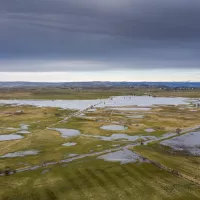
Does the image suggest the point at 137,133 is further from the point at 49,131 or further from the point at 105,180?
the point at 105,180

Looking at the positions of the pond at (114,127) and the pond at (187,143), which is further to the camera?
the pond at (114,127)

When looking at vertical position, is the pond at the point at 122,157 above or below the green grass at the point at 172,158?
below

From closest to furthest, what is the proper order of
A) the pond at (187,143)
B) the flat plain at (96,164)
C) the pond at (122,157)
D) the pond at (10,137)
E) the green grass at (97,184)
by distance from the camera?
the green grass at (97,184)
the flat plain at (96,164)
the pond at (122,157)
the pond at (187,143)
the pond at (10,137)

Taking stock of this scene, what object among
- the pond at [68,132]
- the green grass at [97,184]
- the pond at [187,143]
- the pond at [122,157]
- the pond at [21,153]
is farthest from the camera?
the pond at [68,132]

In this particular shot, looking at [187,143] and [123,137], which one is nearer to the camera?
[187,143]

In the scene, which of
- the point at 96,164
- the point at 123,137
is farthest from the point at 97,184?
the point at 123,137

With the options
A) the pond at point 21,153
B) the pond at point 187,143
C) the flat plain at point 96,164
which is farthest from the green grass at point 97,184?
the pond at point 187,143

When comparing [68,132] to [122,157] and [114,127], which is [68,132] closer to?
[114,127]

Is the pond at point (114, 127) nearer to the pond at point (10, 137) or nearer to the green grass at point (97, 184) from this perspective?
the pond at point (10, 137)

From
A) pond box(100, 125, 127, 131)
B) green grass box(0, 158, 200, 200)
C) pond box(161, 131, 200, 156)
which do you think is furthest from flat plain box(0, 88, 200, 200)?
pond box(161, 131, 200, 156)

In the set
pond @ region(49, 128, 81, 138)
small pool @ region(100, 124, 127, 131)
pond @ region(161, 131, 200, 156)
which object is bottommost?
pond @ region(49, 128, 81, 138)

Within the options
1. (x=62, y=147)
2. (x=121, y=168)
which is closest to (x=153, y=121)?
(x=62, y=147)

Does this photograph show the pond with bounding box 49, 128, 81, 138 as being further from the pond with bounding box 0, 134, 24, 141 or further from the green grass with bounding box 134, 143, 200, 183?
the green grass with bounding box 134, 143, 200, 183
